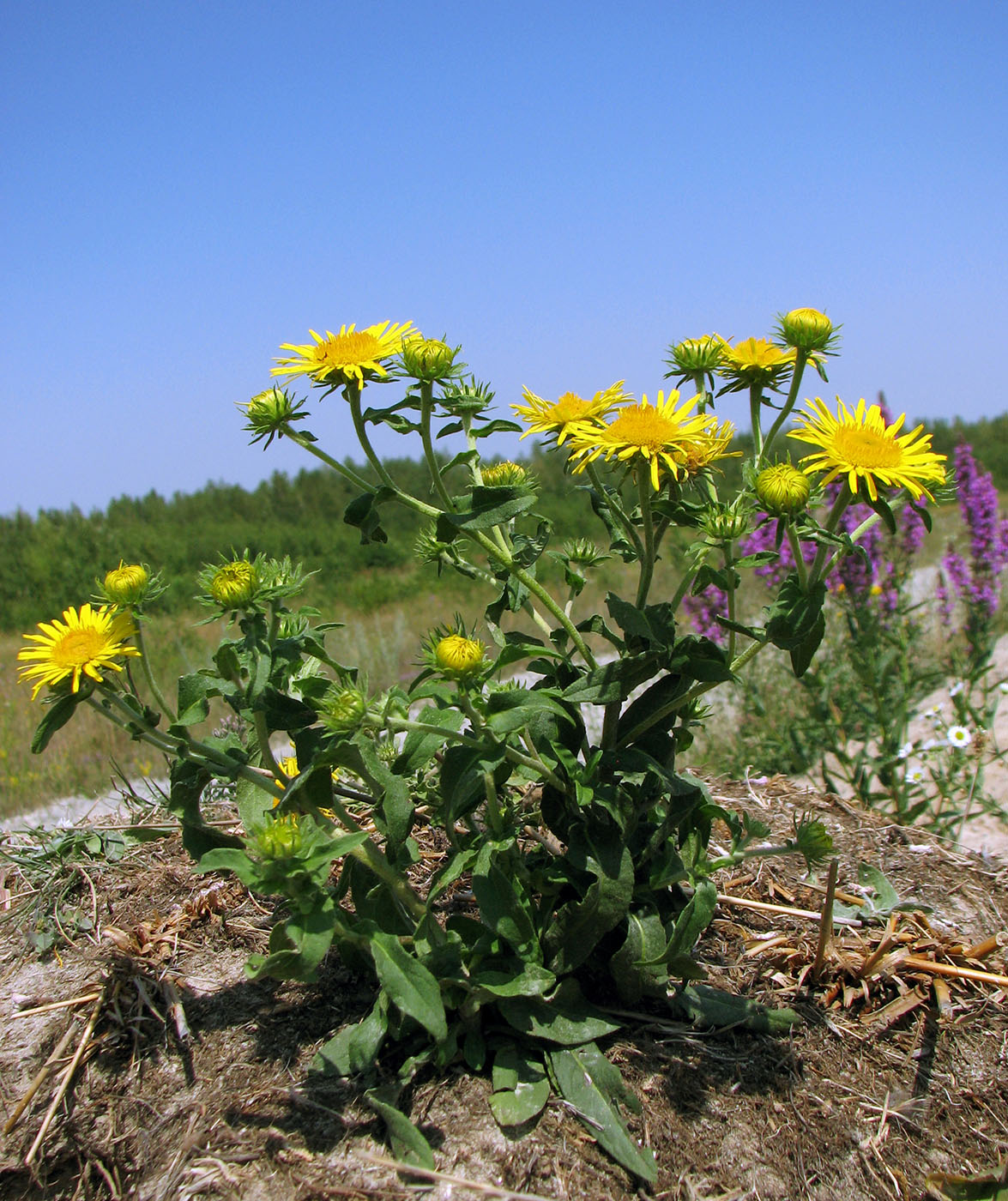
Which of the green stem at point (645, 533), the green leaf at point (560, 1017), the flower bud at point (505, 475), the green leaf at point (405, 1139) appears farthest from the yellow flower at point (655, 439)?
the green leaf at point (405, 1139)

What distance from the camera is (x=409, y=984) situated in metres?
1.42

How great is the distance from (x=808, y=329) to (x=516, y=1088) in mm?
1477

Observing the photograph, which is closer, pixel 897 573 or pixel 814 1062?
pixel 814 1062

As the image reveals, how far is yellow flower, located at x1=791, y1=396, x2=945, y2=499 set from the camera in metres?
1.38

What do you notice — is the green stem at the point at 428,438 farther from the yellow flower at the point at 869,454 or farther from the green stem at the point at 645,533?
the yellow flower at the point at 869,454

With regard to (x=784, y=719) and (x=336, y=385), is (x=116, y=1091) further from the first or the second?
(x=784, y=719)

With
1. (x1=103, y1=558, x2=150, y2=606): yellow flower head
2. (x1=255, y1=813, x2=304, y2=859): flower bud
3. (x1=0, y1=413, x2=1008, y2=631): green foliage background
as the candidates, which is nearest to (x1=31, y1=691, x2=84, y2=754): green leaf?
(x1=103, y1=558, x2=150, y2=606): yellow flower head

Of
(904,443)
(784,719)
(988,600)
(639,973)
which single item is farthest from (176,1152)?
(988,600)

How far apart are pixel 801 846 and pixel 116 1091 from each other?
4.74ft

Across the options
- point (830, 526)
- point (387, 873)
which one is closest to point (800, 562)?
point (830, 526)

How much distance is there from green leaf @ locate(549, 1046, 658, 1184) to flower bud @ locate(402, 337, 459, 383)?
1.27 meters

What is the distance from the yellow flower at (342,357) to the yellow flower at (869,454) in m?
0.71

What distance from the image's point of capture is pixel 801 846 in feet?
5.57

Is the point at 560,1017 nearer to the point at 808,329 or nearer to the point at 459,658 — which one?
the point at 459,658
